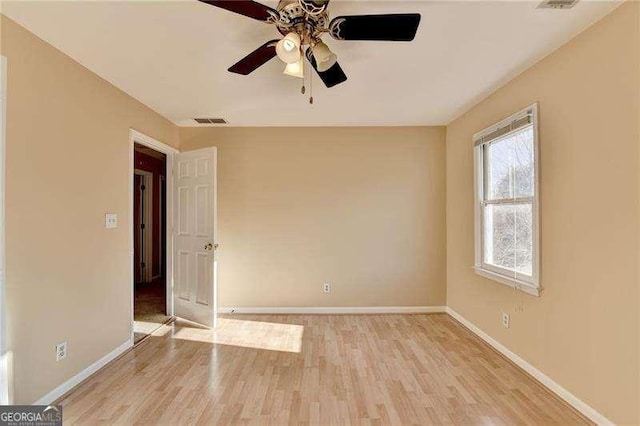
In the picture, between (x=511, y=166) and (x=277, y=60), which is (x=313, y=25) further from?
(x=511, y=166)

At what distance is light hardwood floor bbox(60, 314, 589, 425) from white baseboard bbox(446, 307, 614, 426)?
0.17ft

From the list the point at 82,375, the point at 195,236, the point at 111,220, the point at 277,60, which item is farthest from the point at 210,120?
the point at 82,375

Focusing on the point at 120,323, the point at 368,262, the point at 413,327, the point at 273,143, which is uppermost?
the point at 273,143

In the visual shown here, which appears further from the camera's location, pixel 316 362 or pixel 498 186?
pixel 498 186

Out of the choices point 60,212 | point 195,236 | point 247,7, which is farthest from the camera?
point 195,236

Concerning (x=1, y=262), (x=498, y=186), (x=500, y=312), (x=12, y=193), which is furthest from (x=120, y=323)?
(x=498, y=186)

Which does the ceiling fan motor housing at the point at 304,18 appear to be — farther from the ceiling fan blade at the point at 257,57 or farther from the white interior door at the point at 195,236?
the white interior door at the point at 195,236

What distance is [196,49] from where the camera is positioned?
2363 mm

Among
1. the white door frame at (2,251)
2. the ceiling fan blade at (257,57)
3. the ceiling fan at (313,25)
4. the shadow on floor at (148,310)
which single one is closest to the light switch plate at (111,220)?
the white door frame at (2,251)

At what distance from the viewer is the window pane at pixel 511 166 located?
2760mm

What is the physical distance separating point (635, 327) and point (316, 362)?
2195 mm

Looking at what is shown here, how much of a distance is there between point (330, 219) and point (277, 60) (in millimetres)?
2302

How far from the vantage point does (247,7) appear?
1.55 m

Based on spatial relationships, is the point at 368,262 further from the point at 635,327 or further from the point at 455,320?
the point at 635,327
